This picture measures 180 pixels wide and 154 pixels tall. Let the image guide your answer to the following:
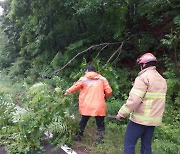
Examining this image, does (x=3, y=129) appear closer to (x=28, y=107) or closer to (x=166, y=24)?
(x=28, y=107)

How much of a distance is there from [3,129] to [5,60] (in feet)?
59.7

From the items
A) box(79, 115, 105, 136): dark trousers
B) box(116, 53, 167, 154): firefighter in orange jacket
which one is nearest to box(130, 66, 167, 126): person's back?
box(116, 53, 167, 154): firefighter in orange jacket

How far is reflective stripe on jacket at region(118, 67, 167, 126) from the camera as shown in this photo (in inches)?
189

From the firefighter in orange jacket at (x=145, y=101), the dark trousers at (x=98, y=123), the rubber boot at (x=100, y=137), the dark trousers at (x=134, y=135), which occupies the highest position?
the firefighter in orange jacket at (x=145, y=101)

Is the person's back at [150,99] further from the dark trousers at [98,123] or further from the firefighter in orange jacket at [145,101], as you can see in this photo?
the dark trousers at [98,123]

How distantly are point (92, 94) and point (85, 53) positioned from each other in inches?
256

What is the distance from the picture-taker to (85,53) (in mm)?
12969

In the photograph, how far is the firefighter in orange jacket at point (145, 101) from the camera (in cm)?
481

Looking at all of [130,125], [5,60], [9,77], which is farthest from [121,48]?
[5,60]

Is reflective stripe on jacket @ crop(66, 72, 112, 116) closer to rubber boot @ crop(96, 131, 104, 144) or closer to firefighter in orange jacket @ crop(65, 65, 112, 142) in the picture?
firefighter in orange jacket @ crop(65, 65, 112, 142)

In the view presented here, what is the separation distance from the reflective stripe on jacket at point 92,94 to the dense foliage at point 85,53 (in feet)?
2.17

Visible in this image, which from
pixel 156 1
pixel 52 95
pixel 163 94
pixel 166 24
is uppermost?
pixel 156 1

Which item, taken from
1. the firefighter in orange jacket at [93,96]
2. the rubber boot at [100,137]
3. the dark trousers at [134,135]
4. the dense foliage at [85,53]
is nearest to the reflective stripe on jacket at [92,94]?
the firefighter in orange jacket at [93,96]

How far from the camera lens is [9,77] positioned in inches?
803
